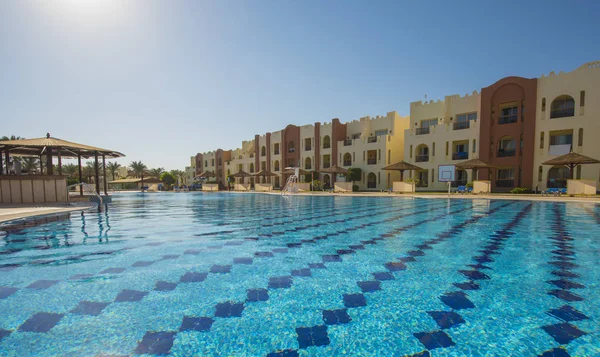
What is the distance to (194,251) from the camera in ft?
18.1

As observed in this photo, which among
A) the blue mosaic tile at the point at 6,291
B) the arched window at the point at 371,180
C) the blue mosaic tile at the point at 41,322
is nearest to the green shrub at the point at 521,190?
the arched window at the point at 371,180

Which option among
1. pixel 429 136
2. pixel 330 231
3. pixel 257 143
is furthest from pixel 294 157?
pixel 330 231

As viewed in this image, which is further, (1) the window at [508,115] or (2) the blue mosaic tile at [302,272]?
(1) the window at [508,115]

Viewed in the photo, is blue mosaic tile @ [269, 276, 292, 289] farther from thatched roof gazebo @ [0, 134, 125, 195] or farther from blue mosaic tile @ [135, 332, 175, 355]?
thatched roof gazebo @ [0, 134, 125, 195]

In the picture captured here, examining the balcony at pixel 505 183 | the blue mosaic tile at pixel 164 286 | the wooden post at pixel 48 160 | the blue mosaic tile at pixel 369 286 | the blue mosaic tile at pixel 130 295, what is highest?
the wooden post at pixel 48 160

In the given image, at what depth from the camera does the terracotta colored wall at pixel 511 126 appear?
21.5 m

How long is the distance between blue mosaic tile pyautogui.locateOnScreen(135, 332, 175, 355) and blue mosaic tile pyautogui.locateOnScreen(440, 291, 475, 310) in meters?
2.96

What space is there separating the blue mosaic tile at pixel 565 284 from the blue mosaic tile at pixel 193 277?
490 cm

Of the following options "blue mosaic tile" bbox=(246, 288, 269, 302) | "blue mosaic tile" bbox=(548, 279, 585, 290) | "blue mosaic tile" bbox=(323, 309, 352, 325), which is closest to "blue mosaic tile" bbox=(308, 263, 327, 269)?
"blue mosaic tile" bbox=(246, 288, 269, 302)

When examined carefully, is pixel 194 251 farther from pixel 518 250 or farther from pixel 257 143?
Result: pixel 257 143

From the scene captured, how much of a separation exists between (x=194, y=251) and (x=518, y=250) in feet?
21.0

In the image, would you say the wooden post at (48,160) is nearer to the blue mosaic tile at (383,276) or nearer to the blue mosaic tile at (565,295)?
the blue mosaic tile at (383,276)

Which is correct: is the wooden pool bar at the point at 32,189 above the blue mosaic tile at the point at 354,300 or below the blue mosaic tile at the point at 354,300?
above

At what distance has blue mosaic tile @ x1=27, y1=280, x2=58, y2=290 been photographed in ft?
12.4
